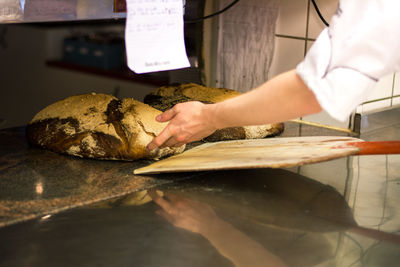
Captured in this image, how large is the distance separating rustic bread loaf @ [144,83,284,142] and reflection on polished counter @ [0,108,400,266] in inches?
10.7

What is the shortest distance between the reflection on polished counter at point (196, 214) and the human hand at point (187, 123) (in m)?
0.09

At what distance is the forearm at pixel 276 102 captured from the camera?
708mm

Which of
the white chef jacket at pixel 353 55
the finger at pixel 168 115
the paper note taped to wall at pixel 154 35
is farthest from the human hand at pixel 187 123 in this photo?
the white chef jacket at pixel 353 55

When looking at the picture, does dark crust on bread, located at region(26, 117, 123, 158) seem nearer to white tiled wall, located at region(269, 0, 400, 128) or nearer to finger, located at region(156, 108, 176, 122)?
finger, located at region(156, 108, 176, 122)

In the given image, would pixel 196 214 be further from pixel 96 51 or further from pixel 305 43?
pixel 96 51

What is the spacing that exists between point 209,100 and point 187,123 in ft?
1.52

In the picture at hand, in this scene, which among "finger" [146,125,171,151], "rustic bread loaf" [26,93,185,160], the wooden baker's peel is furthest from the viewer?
"rustic bread loaf" [26,93,185,160]

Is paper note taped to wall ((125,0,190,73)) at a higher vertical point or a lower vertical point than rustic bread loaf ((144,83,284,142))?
higher

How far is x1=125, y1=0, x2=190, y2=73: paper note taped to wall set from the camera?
3.12 ft

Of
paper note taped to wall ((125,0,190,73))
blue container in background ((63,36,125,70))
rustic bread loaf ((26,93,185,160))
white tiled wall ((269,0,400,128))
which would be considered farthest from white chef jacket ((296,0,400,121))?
blue container in background ((63,36,125,70))

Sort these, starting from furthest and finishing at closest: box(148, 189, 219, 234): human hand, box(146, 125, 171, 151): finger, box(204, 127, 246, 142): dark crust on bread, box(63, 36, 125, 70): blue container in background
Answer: box(63, 36, 125, 70): blue container in background
box(204, 127, 246, 142): dark crust on bread
box(146, 125, 171, 151): finger
box(148, 189, 219, 234): human hand

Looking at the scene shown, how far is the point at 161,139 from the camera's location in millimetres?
1046

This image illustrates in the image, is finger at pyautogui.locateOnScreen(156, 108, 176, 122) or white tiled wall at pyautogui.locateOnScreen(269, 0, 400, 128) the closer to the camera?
finger at pyautogui.locateOnScreen(156, 108, 176, 122)

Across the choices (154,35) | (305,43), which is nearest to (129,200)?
(154,35)
